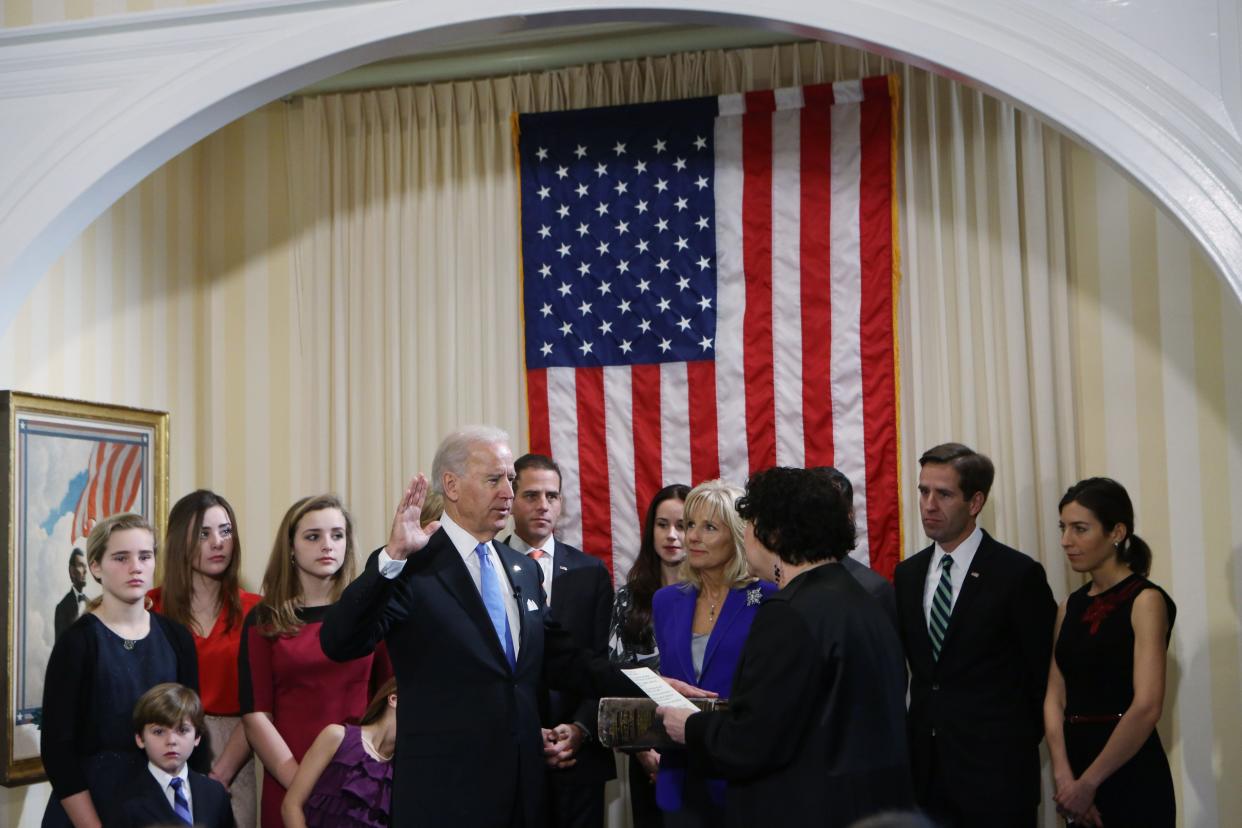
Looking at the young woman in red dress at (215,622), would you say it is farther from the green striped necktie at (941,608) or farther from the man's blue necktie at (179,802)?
the green striped necktie at (941,608)

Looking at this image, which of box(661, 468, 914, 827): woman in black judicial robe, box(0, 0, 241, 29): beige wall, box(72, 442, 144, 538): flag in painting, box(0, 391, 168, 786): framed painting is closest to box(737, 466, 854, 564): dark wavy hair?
box(661, 468, 914, 827): woman in black judicial robe

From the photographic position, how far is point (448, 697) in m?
3.62

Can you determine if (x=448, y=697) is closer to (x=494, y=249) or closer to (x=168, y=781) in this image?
(x=168, y=781)

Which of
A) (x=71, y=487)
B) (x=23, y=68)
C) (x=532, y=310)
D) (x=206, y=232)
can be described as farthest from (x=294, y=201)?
(x=23, y=68)

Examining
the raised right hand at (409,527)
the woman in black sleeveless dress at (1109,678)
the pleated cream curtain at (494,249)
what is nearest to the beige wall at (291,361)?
the pleated cream curtain at (494,249)

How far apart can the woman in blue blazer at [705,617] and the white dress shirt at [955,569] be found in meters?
0.74

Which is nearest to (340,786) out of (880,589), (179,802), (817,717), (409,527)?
(179,802)

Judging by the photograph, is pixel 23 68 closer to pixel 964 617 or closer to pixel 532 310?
pixel 532 310

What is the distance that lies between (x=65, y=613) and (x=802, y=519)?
3.50 metres

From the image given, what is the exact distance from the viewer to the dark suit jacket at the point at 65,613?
5.36m

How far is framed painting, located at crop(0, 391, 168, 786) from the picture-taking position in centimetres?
512

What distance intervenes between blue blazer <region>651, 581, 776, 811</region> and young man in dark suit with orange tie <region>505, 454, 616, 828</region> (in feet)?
1.03

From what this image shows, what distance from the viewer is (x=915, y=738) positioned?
450cm

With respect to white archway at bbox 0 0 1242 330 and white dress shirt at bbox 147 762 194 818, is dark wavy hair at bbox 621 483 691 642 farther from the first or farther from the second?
white archway at bbox 0 0 1242 330
